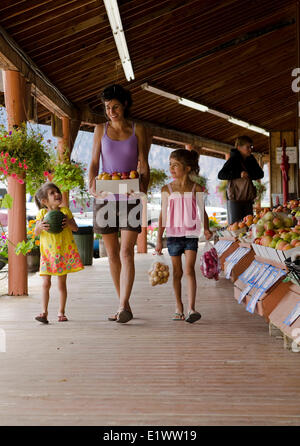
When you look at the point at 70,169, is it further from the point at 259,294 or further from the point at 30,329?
the point at 259,294

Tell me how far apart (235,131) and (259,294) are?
11.3 metres

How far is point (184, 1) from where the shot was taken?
5.93m

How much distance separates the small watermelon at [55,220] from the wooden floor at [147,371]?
0.74 m

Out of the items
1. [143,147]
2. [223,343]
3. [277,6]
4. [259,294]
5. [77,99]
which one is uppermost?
[277,6]

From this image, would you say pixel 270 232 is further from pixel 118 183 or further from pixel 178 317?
pixel 118 183

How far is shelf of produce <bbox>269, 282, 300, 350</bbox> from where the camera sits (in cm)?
281

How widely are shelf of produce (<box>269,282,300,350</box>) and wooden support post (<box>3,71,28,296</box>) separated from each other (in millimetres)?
3429

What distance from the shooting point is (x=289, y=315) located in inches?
115

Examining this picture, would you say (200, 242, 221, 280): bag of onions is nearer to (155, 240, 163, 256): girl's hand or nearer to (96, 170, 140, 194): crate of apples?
(155, 240, 163, 256): girl's hand

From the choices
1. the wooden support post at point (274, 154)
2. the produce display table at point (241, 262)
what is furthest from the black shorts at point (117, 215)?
the wooden support post at point (274, 154)

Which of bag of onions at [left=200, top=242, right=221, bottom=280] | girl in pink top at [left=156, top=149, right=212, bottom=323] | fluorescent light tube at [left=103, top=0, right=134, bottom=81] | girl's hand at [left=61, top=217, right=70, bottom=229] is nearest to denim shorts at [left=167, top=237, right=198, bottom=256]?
girl in pink top at [left=156, top=149, right=212, bottom=323]

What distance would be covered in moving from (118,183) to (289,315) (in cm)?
166
